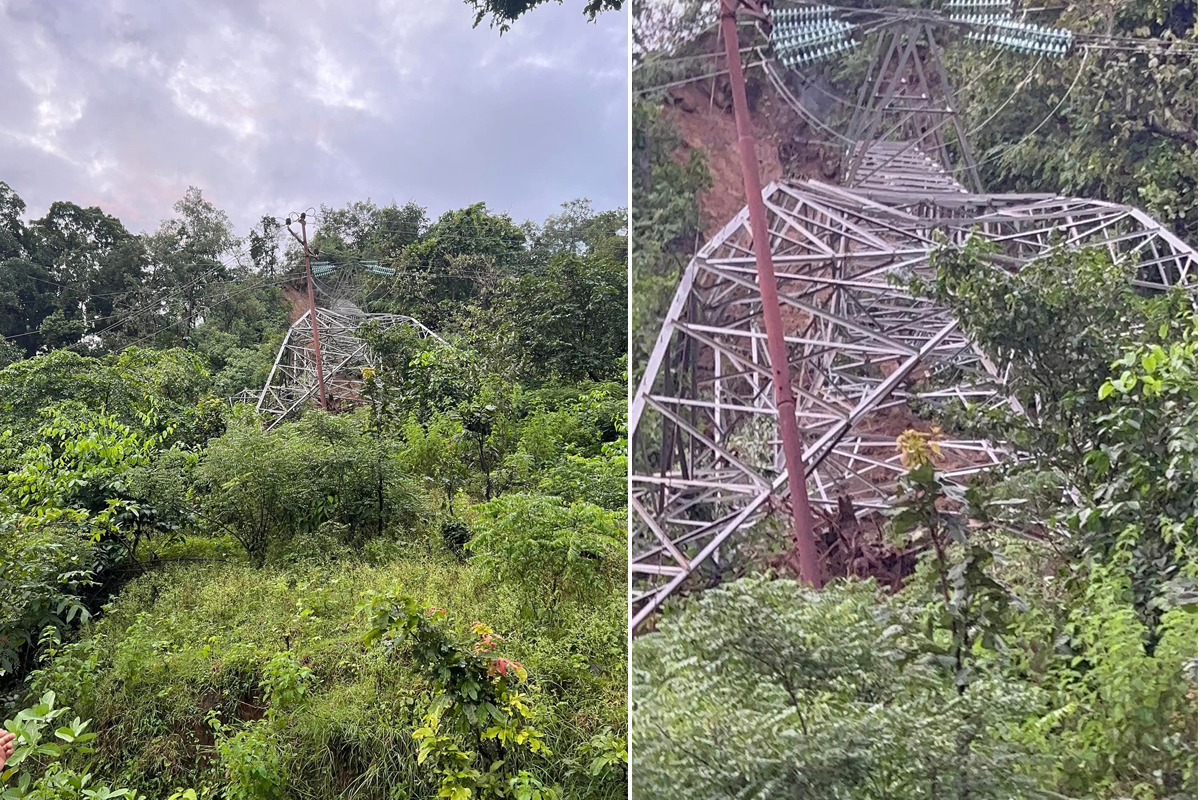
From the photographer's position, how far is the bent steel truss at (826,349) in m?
0.73

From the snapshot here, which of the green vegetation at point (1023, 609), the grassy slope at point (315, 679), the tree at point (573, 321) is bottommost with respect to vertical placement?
the grassy slope at point (315, 679)

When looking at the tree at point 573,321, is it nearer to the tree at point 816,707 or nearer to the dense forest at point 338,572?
the dense forest at point 338,572

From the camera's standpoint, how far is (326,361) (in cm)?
803

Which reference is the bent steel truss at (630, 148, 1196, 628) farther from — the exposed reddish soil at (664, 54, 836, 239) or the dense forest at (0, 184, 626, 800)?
the dense forest at (0, 184, 626, 800)

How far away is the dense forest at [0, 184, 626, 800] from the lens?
5.82ft

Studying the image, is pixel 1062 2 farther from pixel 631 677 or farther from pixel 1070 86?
pixel 631 677

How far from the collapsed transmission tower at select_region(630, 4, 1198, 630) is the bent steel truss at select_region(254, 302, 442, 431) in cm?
646

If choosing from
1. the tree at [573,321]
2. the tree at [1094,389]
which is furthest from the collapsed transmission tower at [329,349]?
the tree at [1094,389]

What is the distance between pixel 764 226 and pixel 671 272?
0.13m

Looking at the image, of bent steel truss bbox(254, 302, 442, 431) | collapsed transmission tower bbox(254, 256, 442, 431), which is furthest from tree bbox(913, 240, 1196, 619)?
bent steel truss bbox(254, 302, 442, 431)

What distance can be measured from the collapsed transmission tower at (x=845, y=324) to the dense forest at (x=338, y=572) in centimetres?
97

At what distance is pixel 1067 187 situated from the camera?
2.39 feet

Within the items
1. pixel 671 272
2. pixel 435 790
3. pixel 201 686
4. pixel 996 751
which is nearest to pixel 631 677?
pixel 996 751

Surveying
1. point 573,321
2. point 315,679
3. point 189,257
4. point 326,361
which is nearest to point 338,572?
point 315,679
